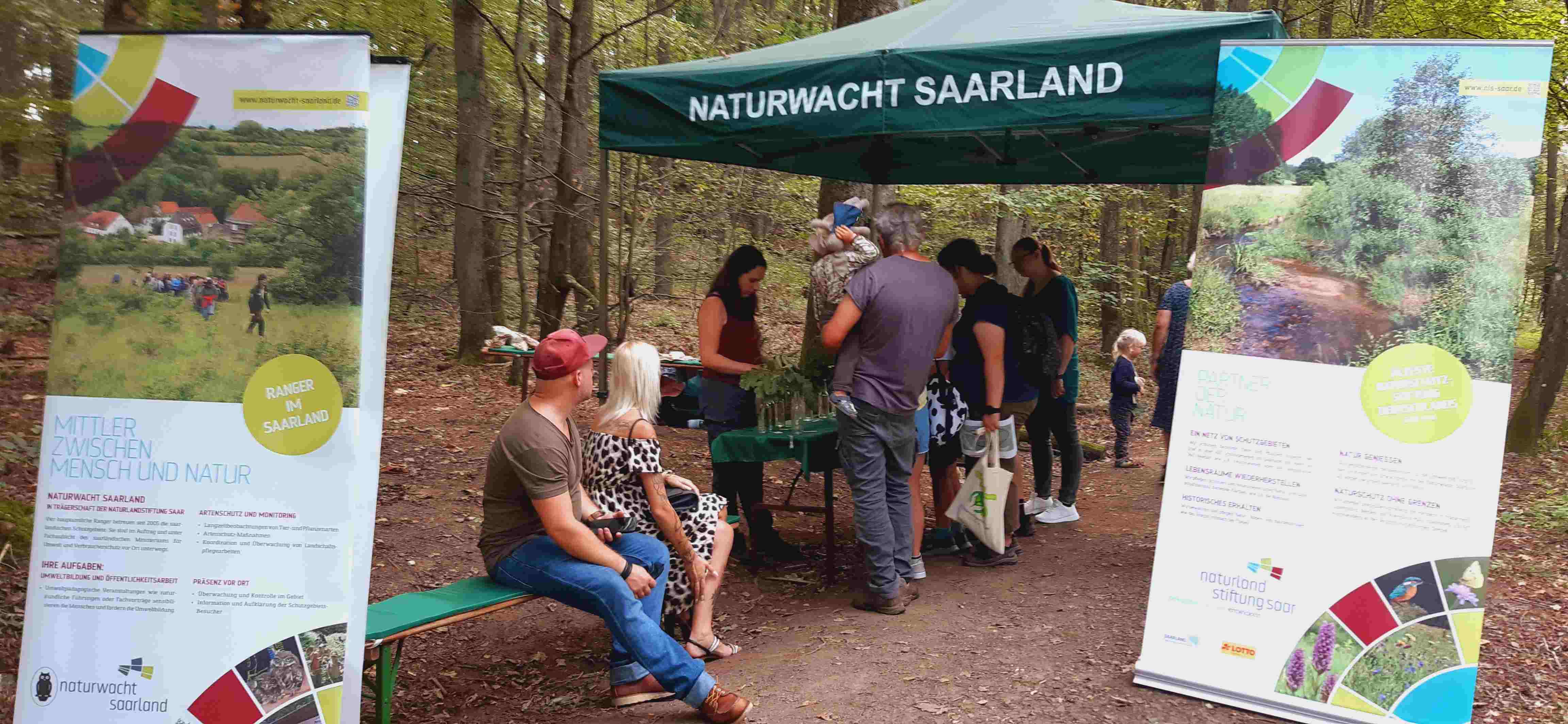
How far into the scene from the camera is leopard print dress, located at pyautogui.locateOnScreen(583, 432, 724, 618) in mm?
3805

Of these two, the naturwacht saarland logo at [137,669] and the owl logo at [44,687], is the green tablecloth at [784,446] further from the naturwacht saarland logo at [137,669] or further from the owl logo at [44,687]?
the owl logo at [44,687]

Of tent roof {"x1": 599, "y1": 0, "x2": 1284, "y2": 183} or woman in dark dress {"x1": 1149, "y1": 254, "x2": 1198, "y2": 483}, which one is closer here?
tent roof {"x1": 599, "y1": 0, "x2": 1284, "y2": 183}

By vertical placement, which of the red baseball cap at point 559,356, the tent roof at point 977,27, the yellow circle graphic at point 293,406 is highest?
the tent roof at point 977,27

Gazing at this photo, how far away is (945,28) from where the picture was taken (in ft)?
15.1

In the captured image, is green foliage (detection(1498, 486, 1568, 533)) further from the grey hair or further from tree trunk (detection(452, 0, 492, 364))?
tree trunk (detection(452, 0, 492, 364))

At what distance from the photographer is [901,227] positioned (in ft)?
14.5

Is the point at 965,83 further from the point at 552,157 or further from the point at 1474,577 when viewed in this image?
the point at 552,157

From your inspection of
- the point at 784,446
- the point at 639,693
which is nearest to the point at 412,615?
the point at 639,693

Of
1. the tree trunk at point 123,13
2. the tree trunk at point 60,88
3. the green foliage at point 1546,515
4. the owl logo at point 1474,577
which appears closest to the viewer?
the owl logo at point 1474,577

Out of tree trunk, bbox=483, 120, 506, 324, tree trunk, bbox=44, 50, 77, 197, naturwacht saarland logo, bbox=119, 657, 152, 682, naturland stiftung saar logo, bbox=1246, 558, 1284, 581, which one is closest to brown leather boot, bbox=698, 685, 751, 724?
naturwacht saarland logo, bbox=119, 657, 152, 682

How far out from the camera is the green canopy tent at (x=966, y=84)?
380 centimetres

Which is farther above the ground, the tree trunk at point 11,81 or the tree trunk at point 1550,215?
the tree trunk at point 1550,215

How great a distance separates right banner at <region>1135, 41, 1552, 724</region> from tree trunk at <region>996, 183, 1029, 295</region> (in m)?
6.78

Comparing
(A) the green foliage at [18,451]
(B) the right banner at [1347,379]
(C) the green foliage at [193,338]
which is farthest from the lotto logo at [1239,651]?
(A) the green foliage at [18,451]
